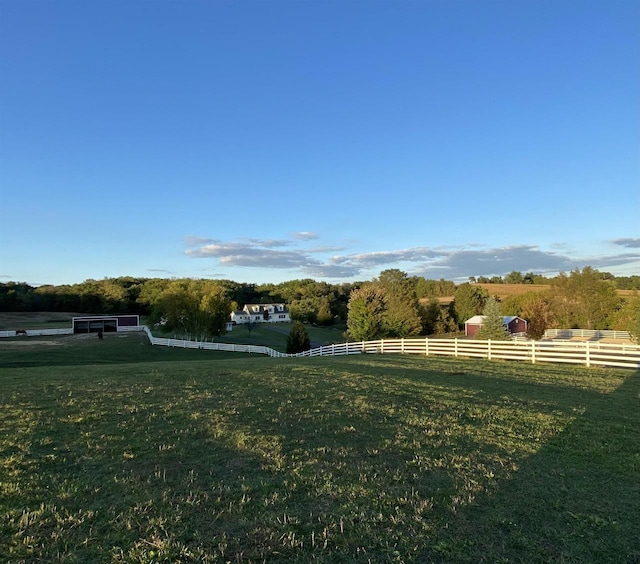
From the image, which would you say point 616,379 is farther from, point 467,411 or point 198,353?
point 198,353

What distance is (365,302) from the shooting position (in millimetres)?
40625

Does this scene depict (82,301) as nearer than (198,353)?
No

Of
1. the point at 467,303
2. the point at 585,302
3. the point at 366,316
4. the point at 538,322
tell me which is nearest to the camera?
the point at 366,316

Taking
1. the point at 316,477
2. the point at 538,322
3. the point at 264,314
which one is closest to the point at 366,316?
the point at 538,322

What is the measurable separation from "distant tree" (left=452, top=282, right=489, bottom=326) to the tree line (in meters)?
0.18

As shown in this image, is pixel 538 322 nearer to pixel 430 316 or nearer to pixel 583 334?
pixel 583 334

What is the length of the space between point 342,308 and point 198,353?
60313mm

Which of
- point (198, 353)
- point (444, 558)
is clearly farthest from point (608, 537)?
point (198, 353)

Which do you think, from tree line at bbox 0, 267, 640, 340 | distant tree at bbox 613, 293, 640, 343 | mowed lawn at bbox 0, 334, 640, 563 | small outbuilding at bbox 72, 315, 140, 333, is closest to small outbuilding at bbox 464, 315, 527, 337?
tree line at bbox 0, 267, 640, 340

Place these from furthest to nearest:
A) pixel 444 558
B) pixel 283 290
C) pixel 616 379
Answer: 1. pixel 283 290
2. pixel 616 379
3. pixel 444 558

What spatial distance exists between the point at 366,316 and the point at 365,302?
139 centimetres

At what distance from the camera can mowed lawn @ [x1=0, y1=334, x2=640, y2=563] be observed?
11.1 ft

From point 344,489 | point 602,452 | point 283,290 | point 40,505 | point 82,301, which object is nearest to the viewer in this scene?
point 40,505

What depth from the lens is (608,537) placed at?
12.0 feet
